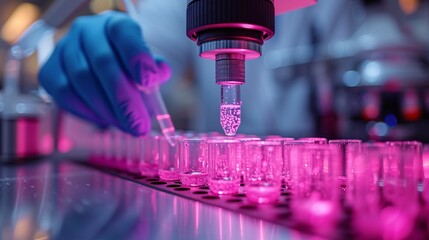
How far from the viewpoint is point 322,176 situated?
26.4 inches

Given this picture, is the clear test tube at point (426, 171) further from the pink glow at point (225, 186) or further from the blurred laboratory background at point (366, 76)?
the blurred laboratory background at point (366, 76)

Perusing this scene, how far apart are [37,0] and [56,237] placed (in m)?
1.29

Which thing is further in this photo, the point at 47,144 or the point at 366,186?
the point at 47,144

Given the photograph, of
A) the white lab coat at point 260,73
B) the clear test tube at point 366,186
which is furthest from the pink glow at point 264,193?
the white lab coat at point 260,73

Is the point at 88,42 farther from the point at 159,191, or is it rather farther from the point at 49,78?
the point at 159,191

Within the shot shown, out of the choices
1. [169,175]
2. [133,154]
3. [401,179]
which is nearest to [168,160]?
[169,175]

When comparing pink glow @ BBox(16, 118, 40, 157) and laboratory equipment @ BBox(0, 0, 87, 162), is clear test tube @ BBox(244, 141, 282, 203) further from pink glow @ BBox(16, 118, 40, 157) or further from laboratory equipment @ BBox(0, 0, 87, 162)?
pink glow @ BBox(16, 118, 40, 157)

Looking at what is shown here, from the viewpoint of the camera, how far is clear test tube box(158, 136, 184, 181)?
965 millimetres

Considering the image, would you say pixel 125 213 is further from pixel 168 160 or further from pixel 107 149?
pixel 107 149

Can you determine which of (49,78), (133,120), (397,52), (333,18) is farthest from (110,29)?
(333,18)

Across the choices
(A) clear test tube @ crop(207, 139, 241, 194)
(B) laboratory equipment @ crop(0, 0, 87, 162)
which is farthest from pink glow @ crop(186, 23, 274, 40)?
(B) laboratory equipment @ crop(0, 0, 87, 162)

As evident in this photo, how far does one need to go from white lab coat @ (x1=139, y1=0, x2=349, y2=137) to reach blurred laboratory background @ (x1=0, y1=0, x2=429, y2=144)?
70 mm

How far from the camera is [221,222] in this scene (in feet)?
1.91

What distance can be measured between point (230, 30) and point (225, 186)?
34 cm
